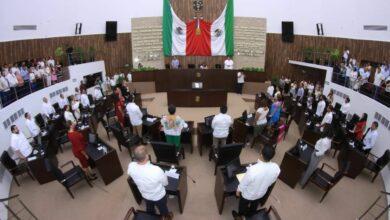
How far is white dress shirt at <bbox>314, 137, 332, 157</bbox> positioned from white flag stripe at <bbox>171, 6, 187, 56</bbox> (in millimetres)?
10825

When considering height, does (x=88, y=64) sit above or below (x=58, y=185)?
above

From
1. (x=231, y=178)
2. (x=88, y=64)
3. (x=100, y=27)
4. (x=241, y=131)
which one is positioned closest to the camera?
(x=231, y=178)

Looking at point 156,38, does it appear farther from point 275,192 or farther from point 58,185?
point 275,192

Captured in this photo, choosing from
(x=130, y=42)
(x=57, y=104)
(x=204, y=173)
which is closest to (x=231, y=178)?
(x=204, y=173)

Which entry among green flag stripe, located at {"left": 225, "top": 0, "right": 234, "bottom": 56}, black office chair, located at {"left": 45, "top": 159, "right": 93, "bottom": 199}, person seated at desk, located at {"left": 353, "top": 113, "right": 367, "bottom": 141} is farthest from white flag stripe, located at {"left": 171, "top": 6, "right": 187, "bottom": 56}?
black office chair, located at {"left": 45, "top": 159, "right": 93, "bottom": 199}

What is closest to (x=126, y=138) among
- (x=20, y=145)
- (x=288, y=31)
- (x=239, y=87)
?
(x=20, y=145)

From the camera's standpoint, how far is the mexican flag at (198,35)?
14.0m

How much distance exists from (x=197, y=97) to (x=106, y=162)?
5873mm

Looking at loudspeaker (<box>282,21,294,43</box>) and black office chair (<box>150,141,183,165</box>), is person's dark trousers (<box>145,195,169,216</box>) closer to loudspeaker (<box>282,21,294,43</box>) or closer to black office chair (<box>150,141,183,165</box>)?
black office chair (<box>150,141,183,165</box>)

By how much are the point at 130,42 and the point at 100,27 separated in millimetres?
1943

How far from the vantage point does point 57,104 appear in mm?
9523

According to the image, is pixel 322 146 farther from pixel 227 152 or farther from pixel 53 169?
pixel 53 169

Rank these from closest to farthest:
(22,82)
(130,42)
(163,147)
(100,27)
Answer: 1. (163,147)
2. (22,82)
3. (100,27)
4. (130,42)

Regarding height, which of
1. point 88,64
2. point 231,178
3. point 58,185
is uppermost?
point 88,64
